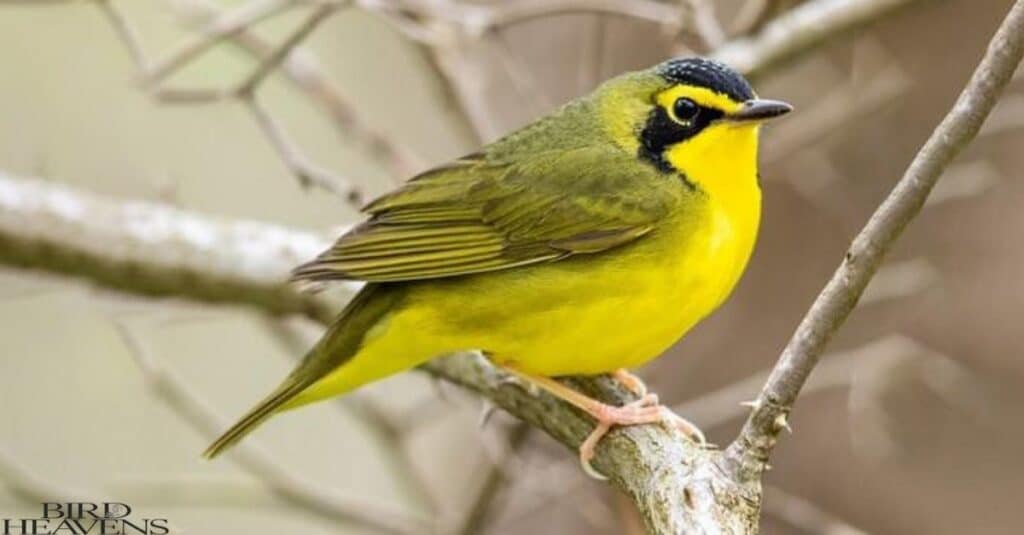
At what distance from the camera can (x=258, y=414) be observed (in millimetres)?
3691

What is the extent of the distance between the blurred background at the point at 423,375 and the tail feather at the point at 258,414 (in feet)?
3.00

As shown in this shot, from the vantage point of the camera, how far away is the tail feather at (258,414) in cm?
368

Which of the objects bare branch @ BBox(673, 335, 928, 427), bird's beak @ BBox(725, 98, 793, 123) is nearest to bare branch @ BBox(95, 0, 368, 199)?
bird's beak @ BBox(725, 98, 793, 123)

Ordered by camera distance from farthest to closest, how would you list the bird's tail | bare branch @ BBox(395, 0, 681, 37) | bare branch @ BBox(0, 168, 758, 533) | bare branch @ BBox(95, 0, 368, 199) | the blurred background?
1. the blurred background
2. bare branch @ BBox(395, 0, 681, 37)
3. bare branch @ BBox(0, 168, 758, 533)
4. bare branch @ BBox(95, 0, 368, 199)
5. the bird's tail

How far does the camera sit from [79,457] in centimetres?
759

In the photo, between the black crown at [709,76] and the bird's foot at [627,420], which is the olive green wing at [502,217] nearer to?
the black crown at [709,76]

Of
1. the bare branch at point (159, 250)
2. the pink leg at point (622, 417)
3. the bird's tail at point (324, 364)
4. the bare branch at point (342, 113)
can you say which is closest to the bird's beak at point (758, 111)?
the pink leg at point (622, 417)

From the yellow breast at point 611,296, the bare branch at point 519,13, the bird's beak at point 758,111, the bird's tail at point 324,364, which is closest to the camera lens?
the bird's beak at point 758,111

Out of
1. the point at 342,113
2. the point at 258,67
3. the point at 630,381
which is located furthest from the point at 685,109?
the point at 342,113

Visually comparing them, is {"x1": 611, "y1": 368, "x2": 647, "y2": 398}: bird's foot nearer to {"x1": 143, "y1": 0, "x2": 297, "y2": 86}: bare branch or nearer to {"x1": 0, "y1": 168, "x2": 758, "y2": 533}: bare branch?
{"x1": 0, "y1": 168, "x2": 758, "y2": 533}: bare branch

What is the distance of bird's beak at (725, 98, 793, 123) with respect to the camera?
3.49m

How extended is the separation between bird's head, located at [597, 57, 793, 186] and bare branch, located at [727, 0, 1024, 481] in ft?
2.84

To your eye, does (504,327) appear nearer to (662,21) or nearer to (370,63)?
(662,21)

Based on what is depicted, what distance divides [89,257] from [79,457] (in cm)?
333
